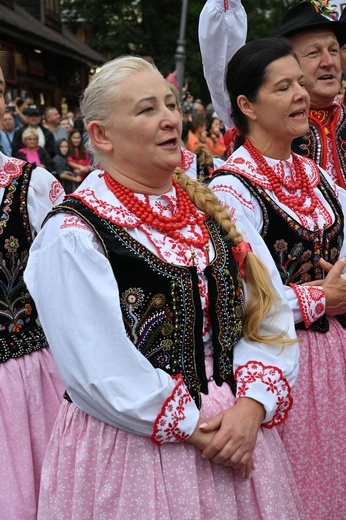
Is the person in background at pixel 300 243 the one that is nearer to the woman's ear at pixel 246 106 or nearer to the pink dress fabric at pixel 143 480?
Answer: the woman's ear at pixel 246 106

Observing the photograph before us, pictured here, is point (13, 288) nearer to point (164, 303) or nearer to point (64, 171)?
point (164, 303)

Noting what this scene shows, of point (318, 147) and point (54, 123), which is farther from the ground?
point (318, 147)

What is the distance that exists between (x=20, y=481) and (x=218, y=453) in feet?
3.27


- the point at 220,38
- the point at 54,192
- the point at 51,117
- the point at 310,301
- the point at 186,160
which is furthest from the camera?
the point at 51,117

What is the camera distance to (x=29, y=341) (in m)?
2.86

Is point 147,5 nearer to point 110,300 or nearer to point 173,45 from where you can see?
point 173,45

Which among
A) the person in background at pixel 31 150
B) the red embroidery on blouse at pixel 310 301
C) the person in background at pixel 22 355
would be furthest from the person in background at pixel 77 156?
the red embroidery on blouse at pixel 310 301

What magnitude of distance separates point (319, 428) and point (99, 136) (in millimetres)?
1288

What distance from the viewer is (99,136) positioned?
2.21 m

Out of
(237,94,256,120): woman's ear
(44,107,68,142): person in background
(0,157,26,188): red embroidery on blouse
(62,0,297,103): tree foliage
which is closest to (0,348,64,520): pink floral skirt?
(0,157,26,188): red embroidery on blouse

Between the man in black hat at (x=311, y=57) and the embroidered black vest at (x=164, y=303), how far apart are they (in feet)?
4.27

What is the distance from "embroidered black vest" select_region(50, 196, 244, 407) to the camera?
81.4 inches

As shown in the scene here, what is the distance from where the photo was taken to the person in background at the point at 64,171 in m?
10.9

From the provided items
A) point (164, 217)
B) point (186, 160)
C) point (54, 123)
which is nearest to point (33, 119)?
point (54, 123)
